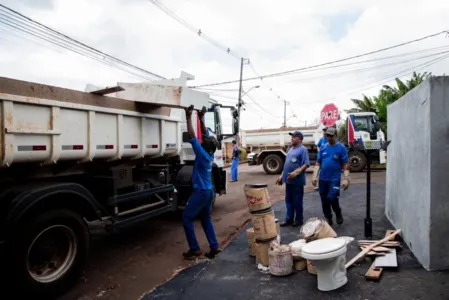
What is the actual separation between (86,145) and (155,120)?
1.64m

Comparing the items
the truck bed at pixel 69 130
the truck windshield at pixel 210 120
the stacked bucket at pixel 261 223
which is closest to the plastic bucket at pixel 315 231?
the stacked bucket at pixel 261 223

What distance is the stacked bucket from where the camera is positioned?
4.41m

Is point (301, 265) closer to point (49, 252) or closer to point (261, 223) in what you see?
point (261, 223)

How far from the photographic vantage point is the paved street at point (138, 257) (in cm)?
413

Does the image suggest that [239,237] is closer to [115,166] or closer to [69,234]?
[115,166]

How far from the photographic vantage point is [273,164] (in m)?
17.5

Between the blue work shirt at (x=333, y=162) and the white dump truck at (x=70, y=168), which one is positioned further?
the blue work shirt at (x=333, y=162)

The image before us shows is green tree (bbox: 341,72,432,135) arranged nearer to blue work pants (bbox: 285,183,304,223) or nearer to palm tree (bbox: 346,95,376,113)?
palm tree (bbox: 346,95,376,113)

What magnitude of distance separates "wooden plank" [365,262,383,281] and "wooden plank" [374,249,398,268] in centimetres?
10

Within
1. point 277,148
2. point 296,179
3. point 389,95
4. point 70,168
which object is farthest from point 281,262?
point 389,95

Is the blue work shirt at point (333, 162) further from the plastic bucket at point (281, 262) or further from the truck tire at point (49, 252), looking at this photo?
the truck tire at point (49, 252)

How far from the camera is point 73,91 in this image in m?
4.35

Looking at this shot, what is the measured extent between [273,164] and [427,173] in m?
13.6

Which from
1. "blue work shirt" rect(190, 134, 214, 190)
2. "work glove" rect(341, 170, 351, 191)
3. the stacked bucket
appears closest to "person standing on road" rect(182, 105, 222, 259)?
"blue work shirt" rect(190, 134, 214, 190)
